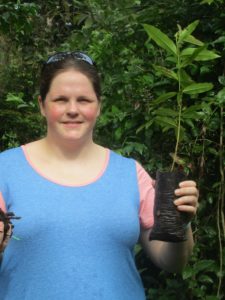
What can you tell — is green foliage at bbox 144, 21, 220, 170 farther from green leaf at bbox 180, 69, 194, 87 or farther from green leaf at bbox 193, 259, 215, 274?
Result: green leaf at bbox 193, 259, 215, 274

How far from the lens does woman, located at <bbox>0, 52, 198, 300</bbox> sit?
1845 millimetres

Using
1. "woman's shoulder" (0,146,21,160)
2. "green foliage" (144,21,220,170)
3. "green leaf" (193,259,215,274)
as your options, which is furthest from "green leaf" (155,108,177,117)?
"green leaf" (193,259,215,274)

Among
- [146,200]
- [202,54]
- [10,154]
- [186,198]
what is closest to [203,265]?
[146,200]

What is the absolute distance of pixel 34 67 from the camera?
666cm

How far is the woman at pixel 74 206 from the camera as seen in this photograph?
1.84m

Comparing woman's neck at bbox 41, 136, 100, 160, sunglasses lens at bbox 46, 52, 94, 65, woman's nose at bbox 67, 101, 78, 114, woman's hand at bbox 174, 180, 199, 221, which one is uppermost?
sunglasses lens at bbox 46, 52, 94, 65

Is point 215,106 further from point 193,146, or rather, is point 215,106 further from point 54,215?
point 54,215

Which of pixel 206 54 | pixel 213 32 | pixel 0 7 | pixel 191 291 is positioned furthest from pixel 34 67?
pixel 206 54

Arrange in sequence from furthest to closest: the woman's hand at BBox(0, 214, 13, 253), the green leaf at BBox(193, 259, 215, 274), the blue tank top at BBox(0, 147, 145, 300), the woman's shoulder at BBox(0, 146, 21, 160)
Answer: the green leaf at BBox(193, 259, 215, 274) → the woman's shoulder at BBox(0, 146, 21, 160) → the blue tank top at BBox(0, 147, 145, 300) → the woman's hand at BBox(0, 214, 13, 253)

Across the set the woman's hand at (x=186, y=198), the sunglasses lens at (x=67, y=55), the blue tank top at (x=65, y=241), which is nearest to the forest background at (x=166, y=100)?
the sunglasses lens at (x=67, y=55)

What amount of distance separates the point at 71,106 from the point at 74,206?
33 cm

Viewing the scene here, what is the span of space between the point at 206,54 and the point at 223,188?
94 centimetres

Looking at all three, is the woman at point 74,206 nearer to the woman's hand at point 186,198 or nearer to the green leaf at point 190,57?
the woman's hand at point 186,198

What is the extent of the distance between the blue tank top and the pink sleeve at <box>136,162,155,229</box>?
3.4 inches
